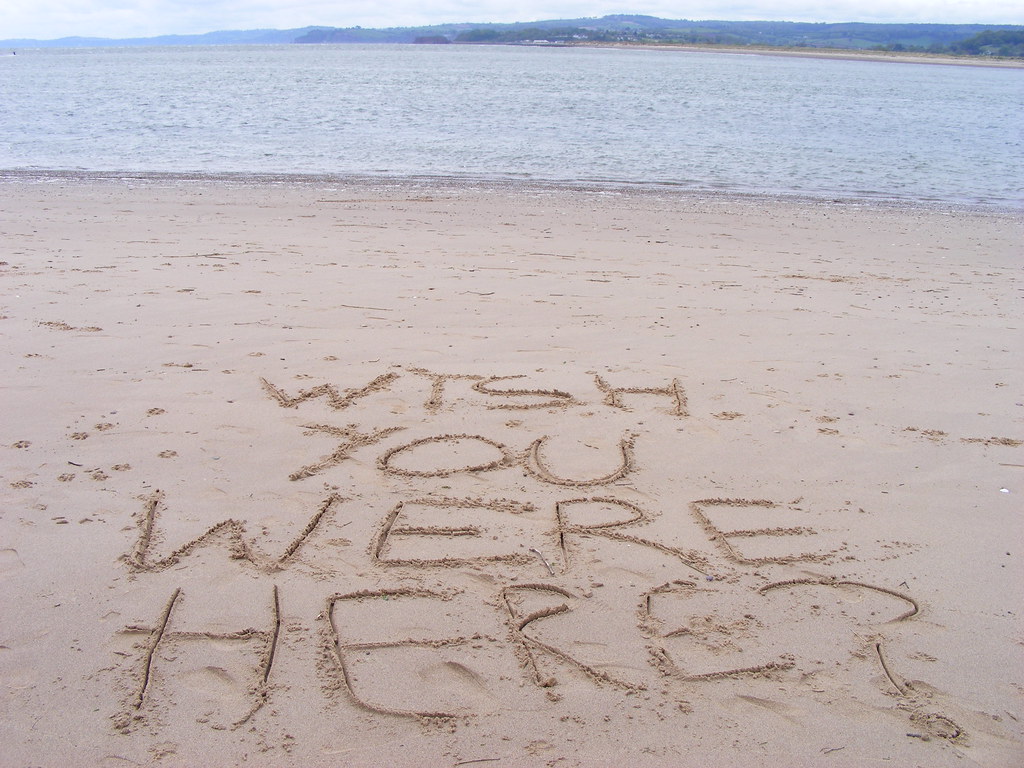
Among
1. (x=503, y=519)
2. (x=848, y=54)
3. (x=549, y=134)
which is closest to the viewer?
(x=503, y=519)

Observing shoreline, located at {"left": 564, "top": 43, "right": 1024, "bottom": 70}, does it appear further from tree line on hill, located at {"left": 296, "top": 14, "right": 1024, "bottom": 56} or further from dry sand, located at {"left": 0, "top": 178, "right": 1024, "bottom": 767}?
dry sand, located at {"left": 0, "top": 178, "right": 1024, "bottom": 767}

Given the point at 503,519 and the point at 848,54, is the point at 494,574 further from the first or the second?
the point at 848,54

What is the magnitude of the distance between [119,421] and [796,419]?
326 centimetres

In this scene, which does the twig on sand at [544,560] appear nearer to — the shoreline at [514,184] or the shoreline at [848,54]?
the shoreline at [514,184]

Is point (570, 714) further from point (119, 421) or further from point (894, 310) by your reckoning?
point (894, 310)

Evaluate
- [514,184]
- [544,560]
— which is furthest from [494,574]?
[514,184]

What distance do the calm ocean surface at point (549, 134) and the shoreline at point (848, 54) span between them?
36346 mm

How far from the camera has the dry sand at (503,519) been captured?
217 cm

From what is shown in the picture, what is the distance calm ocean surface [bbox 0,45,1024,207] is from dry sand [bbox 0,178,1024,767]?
7.42m

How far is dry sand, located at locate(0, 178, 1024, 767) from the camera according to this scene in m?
2.17

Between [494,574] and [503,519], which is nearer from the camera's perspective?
[494,574]

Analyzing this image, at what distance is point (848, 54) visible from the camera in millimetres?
76750

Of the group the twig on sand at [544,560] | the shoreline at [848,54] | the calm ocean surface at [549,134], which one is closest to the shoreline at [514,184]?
the calm ocean surface at [549,134]

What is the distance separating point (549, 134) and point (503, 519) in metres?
16.3
